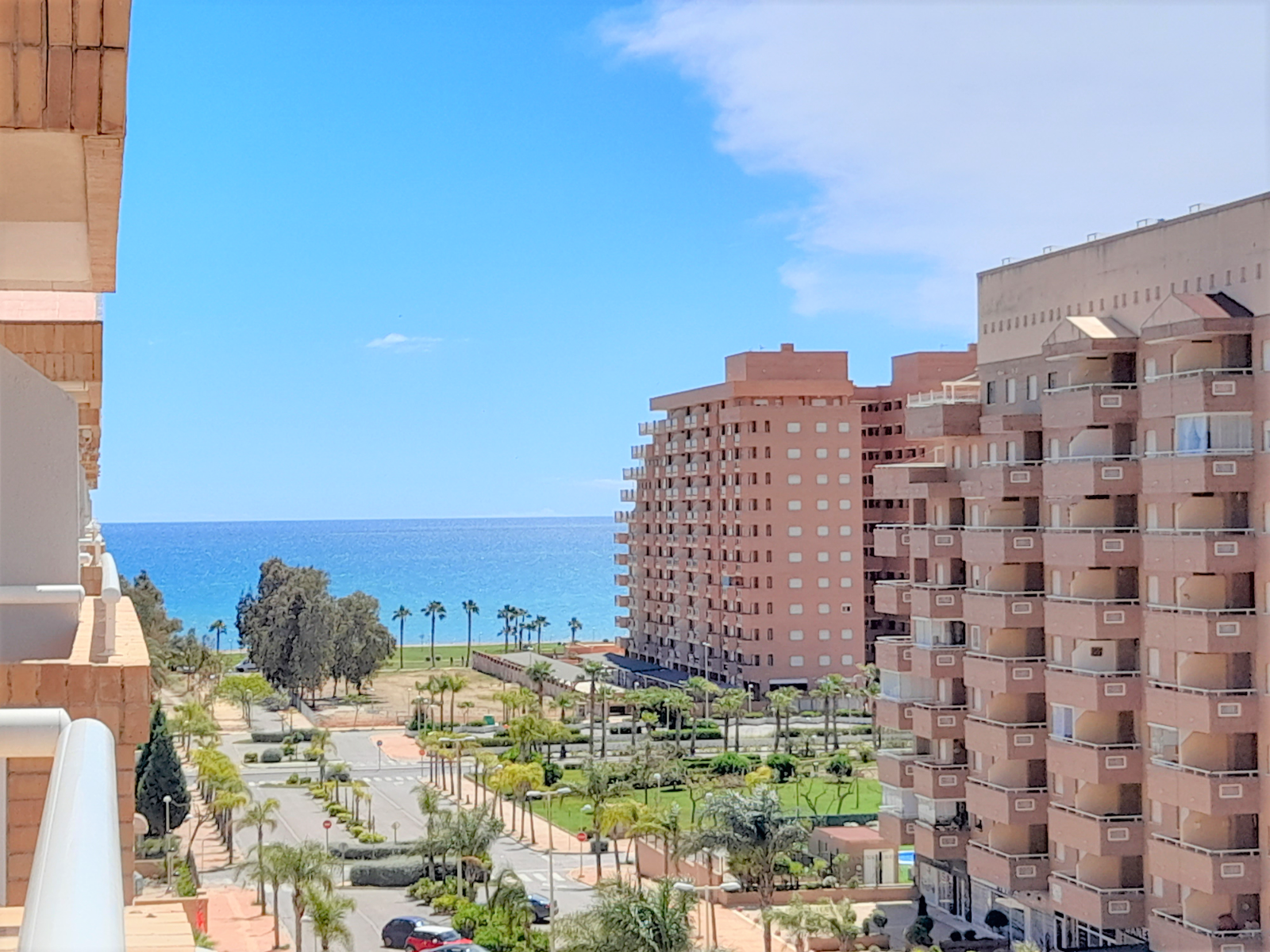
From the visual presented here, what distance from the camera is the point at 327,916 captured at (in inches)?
1420

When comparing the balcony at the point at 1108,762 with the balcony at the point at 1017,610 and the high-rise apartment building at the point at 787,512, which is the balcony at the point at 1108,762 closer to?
the balcony at the point at 1017,610

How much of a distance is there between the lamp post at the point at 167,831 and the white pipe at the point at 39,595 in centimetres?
3483

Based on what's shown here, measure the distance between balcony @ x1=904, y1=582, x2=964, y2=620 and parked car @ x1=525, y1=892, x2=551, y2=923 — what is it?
1297 centimetres

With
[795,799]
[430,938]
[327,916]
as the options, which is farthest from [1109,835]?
[795,799]

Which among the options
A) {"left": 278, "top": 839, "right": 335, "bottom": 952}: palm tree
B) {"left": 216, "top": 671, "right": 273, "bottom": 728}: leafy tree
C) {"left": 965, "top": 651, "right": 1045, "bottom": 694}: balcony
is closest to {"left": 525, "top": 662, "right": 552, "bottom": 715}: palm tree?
{"left": 216, "top": 671, "right": 273, "bottom": 728}: leafy tree

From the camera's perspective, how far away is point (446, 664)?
120000 millimetres

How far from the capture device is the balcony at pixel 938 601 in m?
39.0

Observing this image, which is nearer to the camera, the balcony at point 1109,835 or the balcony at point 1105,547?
the balcony at point 1109,835

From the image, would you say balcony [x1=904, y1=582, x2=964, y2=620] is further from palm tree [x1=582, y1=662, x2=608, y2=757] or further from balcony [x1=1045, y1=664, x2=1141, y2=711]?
palm tree [x1=582, y1=662, x2=608, y2=757]

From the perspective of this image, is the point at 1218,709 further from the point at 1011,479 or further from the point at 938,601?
the point at 938,601

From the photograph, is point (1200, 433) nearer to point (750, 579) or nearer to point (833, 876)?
point (833, 876)

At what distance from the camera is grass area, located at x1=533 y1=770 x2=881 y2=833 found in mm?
55188

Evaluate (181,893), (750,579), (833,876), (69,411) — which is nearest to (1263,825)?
(833,876)

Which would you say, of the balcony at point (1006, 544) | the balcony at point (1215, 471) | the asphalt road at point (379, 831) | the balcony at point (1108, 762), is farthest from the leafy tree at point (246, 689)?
the balcony at point (1215, 471)
